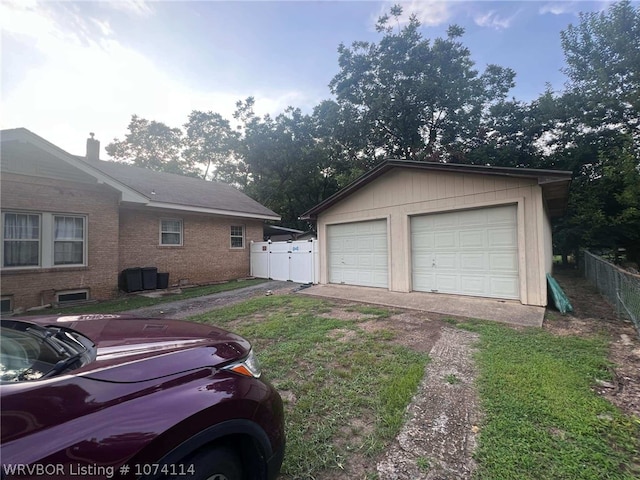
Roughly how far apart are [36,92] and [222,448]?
7.01 m

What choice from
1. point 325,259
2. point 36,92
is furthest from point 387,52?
point 36,92

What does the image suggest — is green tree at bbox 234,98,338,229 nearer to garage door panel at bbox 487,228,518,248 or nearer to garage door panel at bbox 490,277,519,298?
garage door panel at bbox 487,228,518,248

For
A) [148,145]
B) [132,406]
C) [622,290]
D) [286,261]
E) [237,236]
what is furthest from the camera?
[148,145]

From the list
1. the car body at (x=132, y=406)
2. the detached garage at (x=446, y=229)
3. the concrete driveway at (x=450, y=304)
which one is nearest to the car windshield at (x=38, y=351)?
the car body at (x=132, y=406)

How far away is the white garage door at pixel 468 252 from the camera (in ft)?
24.1

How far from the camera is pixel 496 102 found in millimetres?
20188

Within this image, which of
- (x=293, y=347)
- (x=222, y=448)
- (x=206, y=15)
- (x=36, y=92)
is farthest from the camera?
(x=206, y=15)

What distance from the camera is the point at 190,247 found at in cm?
1230

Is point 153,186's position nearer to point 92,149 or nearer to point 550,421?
point 92,149

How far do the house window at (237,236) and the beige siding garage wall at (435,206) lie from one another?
4.84 m

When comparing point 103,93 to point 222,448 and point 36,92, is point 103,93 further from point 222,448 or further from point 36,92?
point 222,448

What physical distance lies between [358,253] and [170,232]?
7603 mm

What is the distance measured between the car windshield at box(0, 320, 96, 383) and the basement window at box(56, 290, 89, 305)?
896 cm

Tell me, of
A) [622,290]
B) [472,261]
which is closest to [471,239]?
[472,261]
